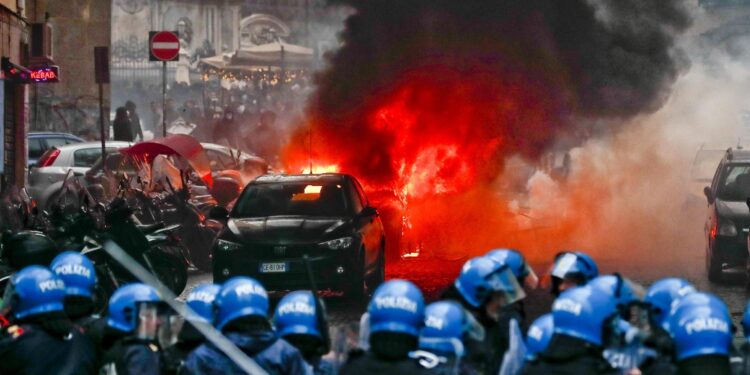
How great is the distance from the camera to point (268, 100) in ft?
151

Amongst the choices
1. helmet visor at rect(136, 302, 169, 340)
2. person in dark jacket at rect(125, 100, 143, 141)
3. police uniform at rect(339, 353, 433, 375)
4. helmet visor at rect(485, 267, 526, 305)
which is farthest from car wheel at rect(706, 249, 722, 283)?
person in dark jacket at rect(125, 100, 143, 141)

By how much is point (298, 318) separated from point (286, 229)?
31.7ft

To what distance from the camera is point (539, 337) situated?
6.64m

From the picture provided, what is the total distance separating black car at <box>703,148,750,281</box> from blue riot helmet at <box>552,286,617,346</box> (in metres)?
12.2

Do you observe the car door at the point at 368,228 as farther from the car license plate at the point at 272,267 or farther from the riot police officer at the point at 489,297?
the riot police officer at the point at 489,297

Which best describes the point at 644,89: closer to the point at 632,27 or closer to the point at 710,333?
the point at 632,27

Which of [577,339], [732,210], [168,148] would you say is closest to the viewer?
[577,339]

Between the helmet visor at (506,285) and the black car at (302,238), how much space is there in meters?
8.02

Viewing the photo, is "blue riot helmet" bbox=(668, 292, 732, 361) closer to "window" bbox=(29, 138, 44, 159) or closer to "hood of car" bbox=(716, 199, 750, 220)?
"hood of car" bbox=(716, 199, 750, 220)

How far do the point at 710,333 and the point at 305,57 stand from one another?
4610 cm

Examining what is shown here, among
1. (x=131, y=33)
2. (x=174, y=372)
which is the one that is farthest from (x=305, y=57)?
(x=174, y=372)

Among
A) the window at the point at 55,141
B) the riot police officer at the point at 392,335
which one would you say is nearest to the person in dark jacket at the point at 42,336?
the riot police officer at the point at 392,335

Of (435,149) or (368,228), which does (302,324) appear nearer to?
(368,228)

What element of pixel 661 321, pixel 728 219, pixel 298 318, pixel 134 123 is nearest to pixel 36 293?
pixel 298 318
